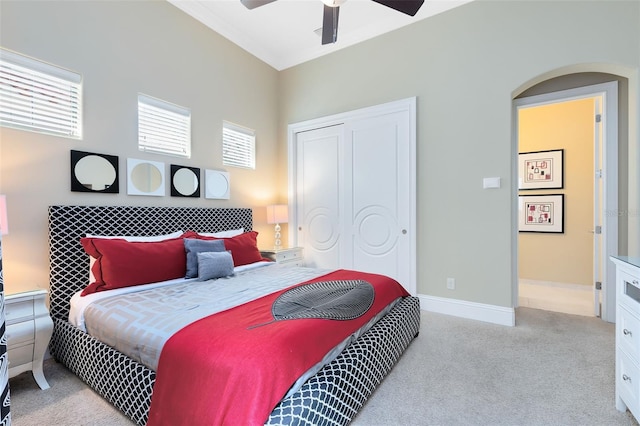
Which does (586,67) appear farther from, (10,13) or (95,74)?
(10,13)

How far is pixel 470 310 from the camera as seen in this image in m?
3.12

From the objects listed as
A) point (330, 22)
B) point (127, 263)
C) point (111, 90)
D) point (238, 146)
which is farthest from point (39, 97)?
point (330, 22)

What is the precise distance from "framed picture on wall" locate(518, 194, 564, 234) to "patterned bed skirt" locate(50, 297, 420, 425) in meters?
3.66

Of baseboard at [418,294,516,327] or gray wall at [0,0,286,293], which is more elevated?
gray wall at [0,0,286,293]

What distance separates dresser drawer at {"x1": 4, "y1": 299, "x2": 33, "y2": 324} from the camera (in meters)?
1.78

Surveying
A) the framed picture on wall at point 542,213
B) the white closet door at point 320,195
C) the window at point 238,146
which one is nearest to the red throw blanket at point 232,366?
the white closet door at point 320,195

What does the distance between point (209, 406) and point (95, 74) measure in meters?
2.84

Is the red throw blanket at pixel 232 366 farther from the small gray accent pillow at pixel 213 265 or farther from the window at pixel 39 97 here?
the window at pixel 39 97

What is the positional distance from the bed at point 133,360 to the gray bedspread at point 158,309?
8 centimetres

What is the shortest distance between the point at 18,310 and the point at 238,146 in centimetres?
270

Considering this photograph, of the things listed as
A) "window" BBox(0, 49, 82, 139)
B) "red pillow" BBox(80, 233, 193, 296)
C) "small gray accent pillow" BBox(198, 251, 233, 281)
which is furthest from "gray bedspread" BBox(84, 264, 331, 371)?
"window" BBox(0, 49, 82, 139)

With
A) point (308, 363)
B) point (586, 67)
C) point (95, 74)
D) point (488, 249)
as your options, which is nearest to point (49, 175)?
point (95, 74)

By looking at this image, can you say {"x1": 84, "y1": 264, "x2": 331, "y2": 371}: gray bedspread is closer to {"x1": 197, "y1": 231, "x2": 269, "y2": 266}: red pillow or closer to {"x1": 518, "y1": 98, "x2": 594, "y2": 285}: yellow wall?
{"x1": 197, "y1": 231, "x2": 269, "y2": 266}: red pillow

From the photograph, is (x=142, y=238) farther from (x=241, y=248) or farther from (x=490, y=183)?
(x=490, y=183)
